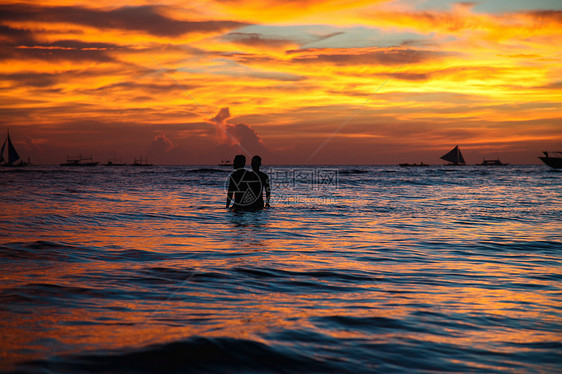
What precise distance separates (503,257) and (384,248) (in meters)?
2.17

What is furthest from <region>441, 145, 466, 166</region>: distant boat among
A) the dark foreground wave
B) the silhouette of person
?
the dark foreground wave

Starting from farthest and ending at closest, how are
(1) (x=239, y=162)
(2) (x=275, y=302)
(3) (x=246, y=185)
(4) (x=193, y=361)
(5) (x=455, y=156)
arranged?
(5) (x=455, y=156) < (3) (x=246, y=185) < (1) (x=239, y=162) < (2) (x=275, y=302) < (4) (x=193, y=361)

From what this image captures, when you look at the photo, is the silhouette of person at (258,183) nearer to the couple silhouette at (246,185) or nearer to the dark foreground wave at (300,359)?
the couple silhouette at (246,185)

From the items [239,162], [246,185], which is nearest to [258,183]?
[246,185]

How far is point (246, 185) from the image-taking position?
14.4 m

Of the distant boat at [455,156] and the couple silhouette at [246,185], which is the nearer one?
the couple silhouette at [246,185]

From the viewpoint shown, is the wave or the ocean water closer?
the wave

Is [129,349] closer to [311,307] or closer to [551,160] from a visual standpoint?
[311,307]

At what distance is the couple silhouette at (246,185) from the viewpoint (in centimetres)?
1383

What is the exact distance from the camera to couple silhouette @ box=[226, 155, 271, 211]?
544 inches

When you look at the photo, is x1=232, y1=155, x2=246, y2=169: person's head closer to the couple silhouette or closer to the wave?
the couple silhouette

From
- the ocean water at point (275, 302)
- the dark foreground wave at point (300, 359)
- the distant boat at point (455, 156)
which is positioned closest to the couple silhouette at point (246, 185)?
the ocean water at point (275, 302)

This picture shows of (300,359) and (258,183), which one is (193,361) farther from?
(258,183)

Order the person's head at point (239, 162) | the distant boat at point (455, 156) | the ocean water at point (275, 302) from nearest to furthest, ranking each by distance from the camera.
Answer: the ocean water at point (275, 302)
the person's head at point (239, 162)
the distant boat at point (455, 156)
